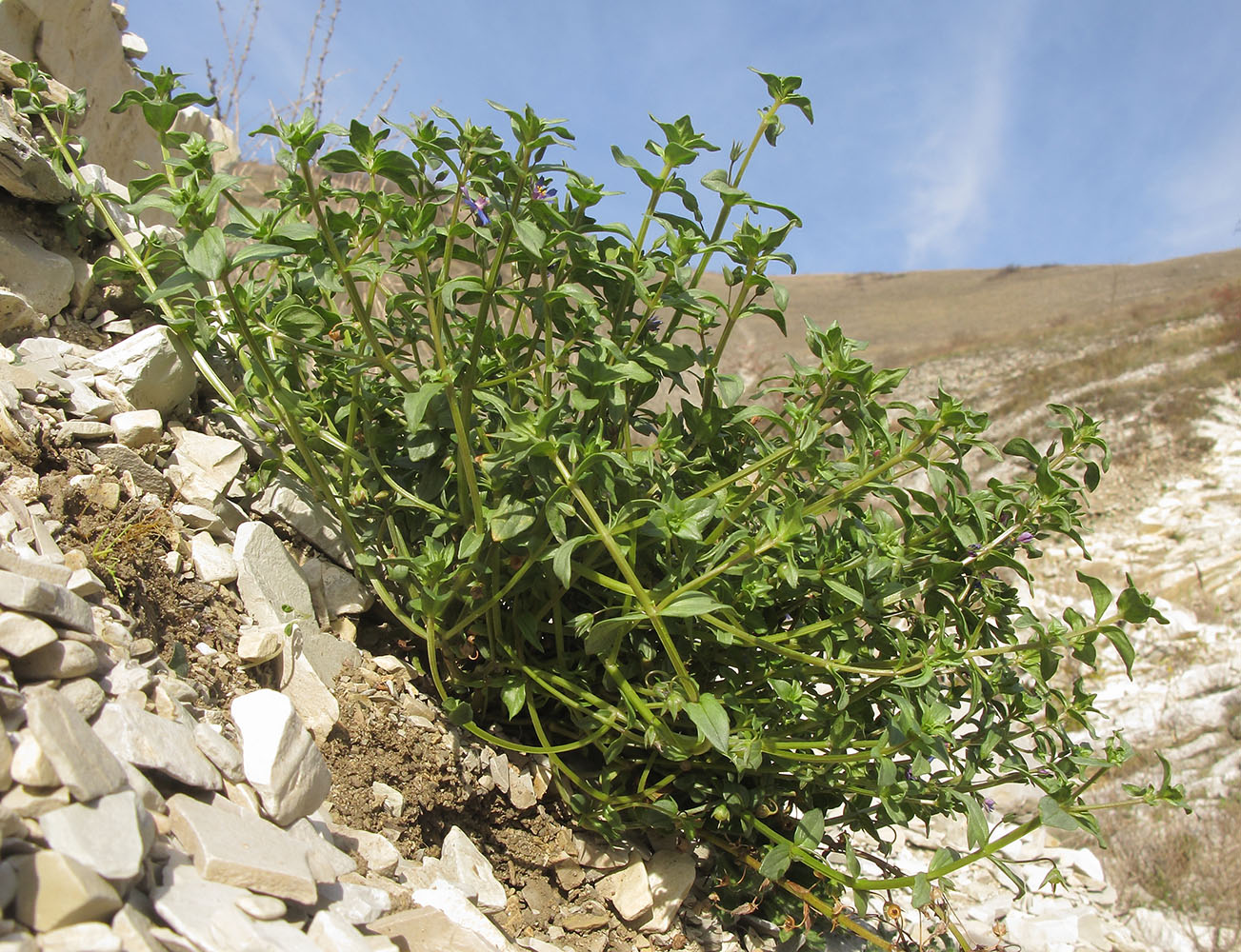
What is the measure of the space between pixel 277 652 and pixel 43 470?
717 mm

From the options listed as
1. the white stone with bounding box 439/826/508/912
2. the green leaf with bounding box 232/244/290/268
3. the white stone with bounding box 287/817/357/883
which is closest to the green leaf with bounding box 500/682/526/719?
the white stone with bounding box 439/826/508/912

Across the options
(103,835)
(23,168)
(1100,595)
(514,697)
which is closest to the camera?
(103,835)

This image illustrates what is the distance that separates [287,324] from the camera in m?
2.33

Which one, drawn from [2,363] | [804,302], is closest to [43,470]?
[2,363]

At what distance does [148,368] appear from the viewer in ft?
8.42

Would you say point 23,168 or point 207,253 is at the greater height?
point 23,168

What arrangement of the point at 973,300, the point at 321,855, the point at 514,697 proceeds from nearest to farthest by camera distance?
the point at 321,855
the point at 514,697
the point at 973,300

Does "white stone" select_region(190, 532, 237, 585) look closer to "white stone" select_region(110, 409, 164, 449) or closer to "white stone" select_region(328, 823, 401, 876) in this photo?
"white stone" select_region(110, 409, 164, 449)

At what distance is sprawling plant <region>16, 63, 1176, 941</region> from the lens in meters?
1.94

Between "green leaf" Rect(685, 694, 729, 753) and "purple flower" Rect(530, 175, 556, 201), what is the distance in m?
Result: 1.19

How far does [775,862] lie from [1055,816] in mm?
634

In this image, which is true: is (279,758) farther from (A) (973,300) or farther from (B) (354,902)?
(A) (973,300)

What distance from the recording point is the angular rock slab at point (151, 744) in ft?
5.12

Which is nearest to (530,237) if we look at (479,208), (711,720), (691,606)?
(479,208)
